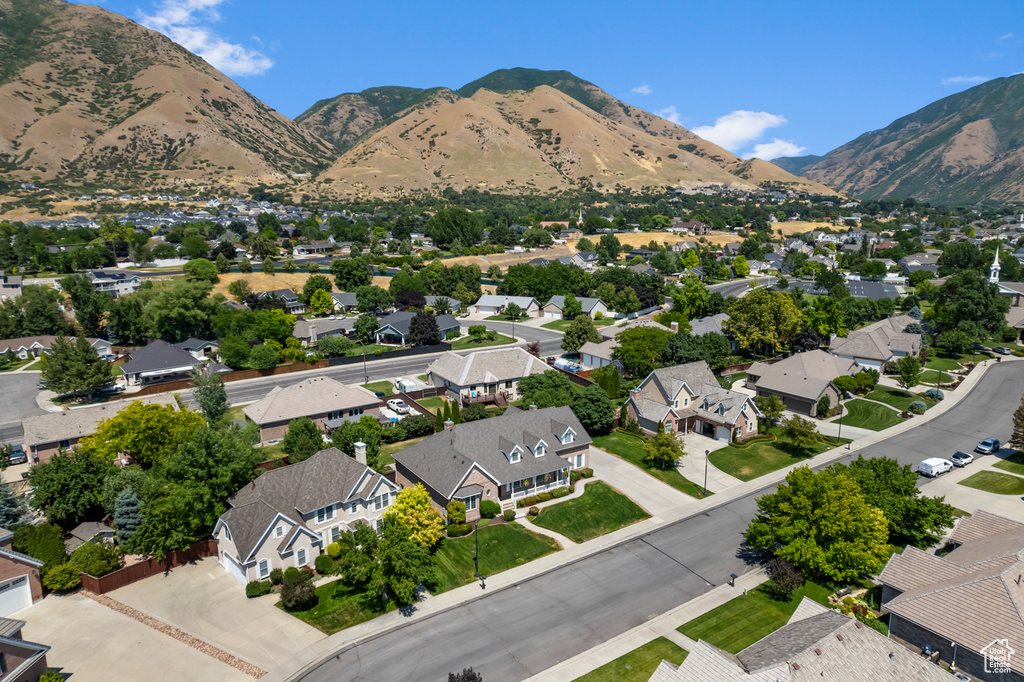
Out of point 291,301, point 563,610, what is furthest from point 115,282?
point 563,610

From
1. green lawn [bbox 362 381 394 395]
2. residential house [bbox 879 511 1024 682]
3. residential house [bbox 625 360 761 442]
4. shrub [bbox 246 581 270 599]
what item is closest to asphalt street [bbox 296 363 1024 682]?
shrub [bbox 246 581 270 599]

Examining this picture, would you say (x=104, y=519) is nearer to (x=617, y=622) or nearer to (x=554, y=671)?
(x=554, y=671)

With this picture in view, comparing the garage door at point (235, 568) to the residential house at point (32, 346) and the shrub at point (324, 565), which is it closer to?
the shrub at point (324, 565)

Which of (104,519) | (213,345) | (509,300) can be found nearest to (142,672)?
(104,519)

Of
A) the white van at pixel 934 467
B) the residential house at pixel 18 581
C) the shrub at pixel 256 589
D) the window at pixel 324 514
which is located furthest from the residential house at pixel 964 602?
the residential house at pixel 18 581

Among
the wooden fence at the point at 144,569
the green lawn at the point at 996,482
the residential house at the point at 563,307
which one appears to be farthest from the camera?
the residential house at the point at 563,307

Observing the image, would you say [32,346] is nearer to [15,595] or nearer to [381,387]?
[381,387]
